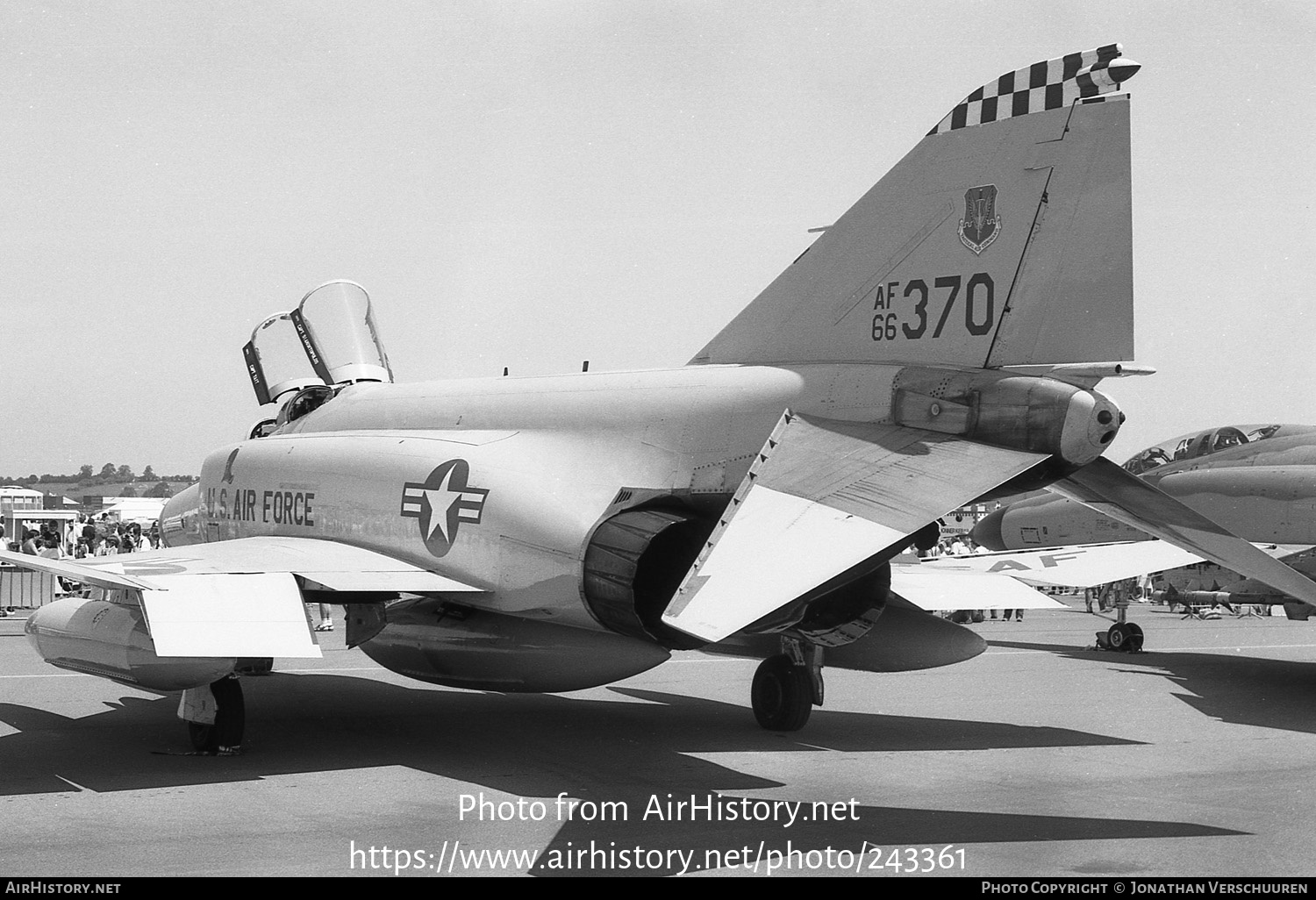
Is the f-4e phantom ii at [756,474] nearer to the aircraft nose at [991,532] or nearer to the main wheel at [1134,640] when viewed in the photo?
the aircraft nose at [991,532]

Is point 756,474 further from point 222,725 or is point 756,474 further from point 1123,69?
point 222,725

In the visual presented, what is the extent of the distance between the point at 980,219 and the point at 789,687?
12.8ft

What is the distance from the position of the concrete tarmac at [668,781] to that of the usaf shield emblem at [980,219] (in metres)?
3.09

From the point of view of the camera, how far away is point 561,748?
8.69 m

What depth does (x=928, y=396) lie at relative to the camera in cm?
710

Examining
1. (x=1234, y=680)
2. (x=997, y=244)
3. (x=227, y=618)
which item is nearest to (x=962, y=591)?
(x=997, y=244)

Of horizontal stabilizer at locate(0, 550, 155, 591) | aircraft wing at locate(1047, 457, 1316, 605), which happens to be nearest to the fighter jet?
aircraft wing at locate(1047, 457, 1316, 605)

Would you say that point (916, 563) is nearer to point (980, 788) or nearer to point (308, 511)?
point (980, 788)

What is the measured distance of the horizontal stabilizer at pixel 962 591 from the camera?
10172mm

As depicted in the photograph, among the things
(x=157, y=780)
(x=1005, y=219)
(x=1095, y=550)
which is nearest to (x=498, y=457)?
(x=157, y=780)

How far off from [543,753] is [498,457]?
79.8 inches

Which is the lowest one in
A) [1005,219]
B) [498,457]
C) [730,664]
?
[730,664]

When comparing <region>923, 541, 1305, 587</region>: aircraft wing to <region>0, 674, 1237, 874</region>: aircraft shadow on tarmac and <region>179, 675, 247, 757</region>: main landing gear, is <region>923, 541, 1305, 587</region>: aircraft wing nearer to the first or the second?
<region>0, 674, 1237, 874</region>: aircraft shadow on tarmac

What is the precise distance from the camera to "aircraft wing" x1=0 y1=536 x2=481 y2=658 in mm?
7262
